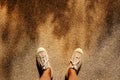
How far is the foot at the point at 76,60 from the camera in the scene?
293 centimetres

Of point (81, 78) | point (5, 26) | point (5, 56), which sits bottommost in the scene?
point (81, 78)

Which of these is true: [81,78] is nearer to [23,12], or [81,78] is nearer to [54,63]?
[54,63]

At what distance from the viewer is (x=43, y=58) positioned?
2951 millimetres

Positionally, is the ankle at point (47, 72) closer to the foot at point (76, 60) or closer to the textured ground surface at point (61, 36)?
the textured ground surface at point (61, 36)

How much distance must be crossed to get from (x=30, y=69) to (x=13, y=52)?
21 centimetres

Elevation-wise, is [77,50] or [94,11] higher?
[94,11]

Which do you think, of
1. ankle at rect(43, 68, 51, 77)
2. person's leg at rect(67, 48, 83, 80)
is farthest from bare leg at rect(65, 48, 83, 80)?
ankle at rect(43, 68, 51, 77)

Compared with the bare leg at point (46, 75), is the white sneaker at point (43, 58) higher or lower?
higher

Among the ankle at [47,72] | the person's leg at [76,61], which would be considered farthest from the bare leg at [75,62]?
the ankle at [47,72]

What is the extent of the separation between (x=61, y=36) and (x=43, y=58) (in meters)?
0.25

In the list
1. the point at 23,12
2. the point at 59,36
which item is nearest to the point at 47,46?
the point at 59,36

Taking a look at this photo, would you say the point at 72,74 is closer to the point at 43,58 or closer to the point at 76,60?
the point at 76,60

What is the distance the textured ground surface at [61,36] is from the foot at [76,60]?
0.04m

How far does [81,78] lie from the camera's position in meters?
2.93
